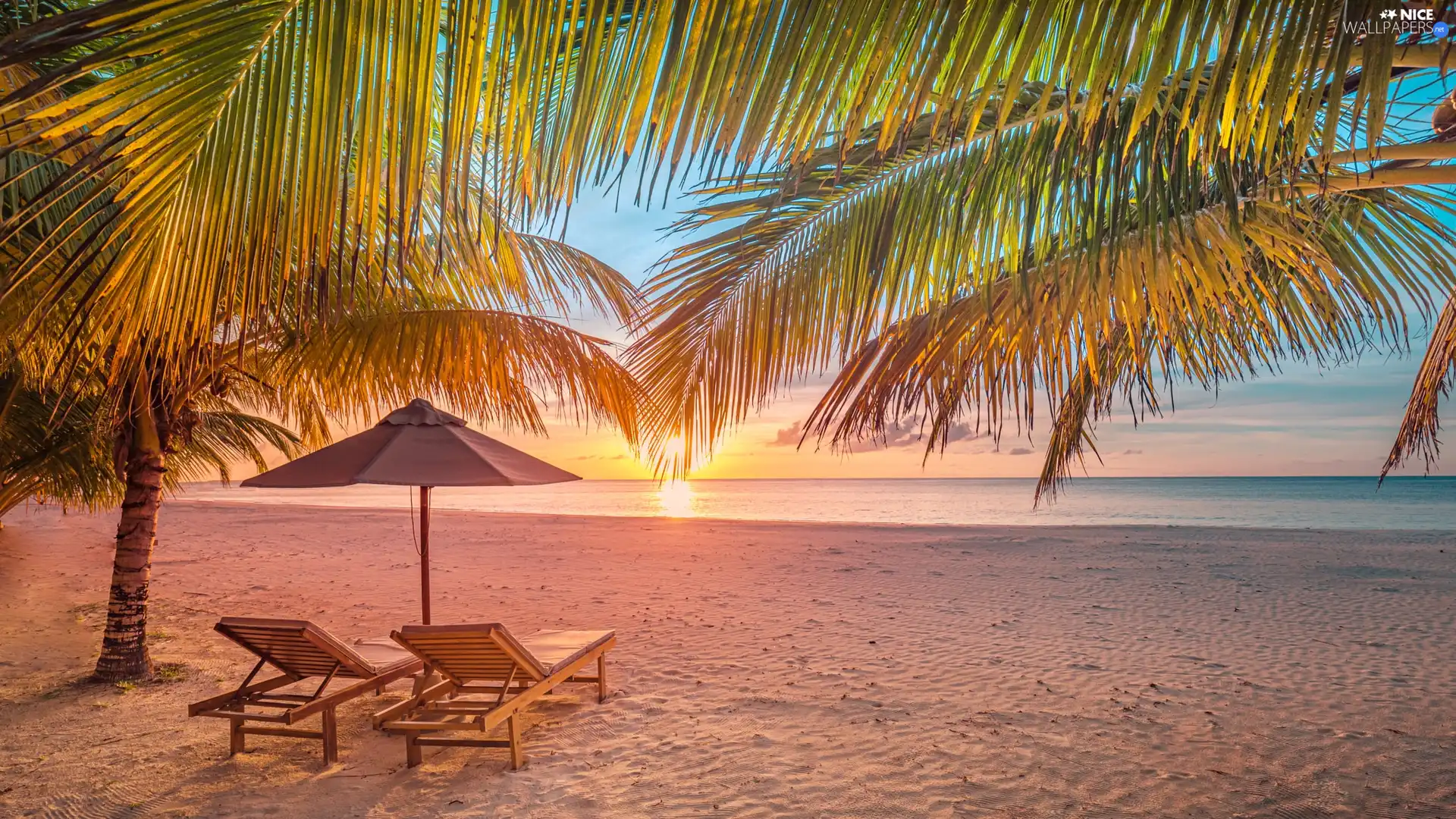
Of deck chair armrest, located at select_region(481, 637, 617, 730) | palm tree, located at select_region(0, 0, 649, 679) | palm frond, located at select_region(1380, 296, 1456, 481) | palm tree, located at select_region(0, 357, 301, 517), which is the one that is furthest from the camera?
palm tree, located at select_region(0, 357, 301, 517)

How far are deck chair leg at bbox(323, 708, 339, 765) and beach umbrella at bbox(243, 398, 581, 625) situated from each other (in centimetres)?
127

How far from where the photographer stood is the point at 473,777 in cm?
406

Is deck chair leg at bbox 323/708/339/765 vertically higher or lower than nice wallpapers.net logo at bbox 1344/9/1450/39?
lower

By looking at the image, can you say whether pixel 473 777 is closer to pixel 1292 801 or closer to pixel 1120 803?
pixel 1120 803

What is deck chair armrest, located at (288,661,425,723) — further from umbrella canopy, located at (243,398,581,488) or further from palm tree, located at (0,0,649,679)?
palm tree, located at (0,0,649,679)

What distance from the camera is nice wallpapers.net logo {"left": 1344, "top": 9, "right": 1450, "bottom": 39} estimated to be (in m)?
1.12

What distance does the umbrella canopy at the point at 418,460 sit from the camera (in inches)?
199

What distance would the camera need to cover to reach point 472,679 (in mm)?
4598

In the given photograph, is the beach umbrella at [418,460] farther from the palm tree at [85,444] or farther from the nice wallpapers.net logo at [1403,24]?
the nice wallpapers.net logo at [1403,24]

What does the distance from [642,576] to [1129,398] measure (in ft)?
28.6

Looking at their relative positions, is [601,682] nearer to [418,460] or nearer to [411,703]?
[411,703]

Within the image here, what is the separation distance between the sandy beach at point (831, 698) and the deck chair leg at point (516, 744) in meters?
0.09

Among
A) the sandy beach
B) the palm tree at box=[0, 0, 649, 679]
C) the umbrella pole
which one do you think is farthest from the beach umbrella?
the palm tree at box=[0, 0, 649, 679]

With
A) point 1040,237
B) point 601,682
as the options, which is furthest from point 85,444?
point 1040,237
